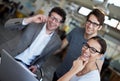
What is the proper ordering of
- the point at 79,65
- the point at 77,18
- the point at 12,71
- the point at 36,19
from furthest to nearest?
the point at 77,18 → the point at 36,19 → the point at 79,65 → the point at 12,71

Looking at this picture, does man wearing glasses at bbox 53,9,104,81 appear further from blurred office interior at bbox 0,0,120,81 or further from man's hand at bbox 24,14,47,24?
blurred office interior at bbox 0,0,120,81

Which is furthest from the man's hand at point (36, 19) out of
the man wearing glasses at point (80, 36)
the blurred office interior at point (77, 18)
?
the blurred office interior at point (77, 18)

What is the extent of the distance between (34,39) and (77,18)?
340 centimetres

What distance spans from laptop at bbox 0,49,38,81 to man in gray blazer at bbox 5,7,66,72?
1.86 feet

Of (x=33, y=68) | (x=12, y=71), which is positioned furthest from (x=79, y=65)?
(x=33, y=68)

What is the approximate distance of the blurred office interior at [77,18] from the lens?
408 cm

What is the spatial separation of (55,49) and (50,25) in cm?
29

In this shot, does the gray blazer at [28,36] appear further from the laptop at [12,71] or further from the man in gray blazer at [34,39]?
the laptop at [12,71]

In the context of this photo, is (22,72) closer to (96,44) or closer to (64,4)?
(96,44)

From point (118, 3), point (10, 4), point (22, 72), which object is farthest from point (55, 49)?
point (10, 4)

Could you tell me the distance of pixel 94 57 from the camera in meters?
1.59

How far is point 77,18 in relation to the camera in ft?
17.7

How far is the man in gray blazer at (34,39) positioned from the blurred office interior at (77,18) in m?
1.14

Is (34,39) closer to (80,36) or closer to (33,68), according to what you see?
(33,68)
